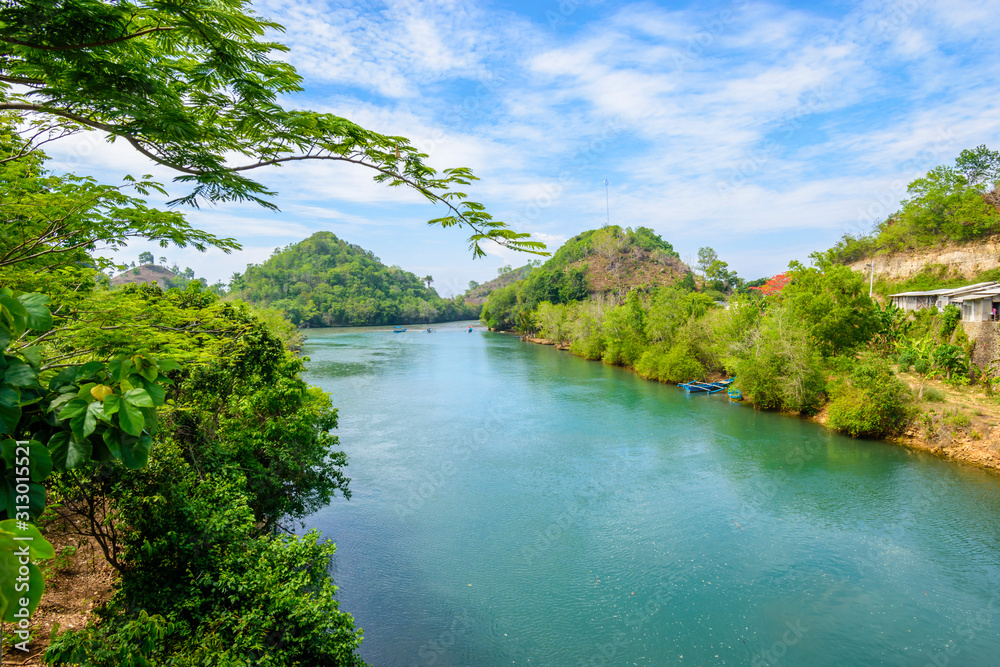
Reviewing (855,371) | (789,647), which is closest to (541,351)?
(855,371)

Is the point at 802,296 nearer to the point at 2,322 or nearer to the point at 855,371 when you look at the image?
the point at 855,371

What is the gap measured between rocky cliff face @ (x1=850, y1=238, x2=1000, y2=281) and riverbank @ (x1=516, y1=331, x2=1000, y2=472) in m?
17.2

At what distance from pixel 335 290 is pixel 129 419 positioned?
88.2 meters

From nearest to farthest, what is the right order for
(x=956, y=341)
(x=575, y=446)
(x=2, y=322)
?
(x=2, y=322) < (x=575, y=446) < (x=956, y=341)

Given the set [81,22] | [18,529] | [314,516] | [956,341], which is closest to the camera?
[18,529]

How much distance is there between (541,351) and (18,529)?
1747 inches

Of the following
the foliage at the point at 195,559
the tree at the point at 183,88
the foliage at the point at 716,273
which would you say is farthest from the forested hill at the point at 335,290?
the tree at the point at 183,88

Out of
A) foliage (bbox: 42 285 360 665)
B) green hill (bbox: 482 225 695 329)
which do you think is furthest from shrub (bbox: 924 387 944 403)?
green hill (bbox: 482 225 695 329)

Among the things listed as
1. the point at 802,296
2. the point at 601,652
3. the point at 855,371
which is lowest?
the point at 601,652

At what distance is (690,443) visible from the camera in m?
17.2

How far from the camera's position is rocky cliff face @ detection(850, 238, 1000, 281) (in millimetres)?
28475

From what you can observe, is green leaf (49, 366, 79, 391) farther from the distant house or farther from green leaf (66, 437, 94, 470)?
the distant house

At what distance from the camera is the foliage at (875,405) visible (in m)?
16.3

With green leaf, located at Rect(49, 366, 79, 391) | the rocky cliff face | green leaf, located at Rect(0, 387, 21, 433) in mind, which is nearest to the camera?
green leaf, located at Rect(0, 387, 21, 433)
